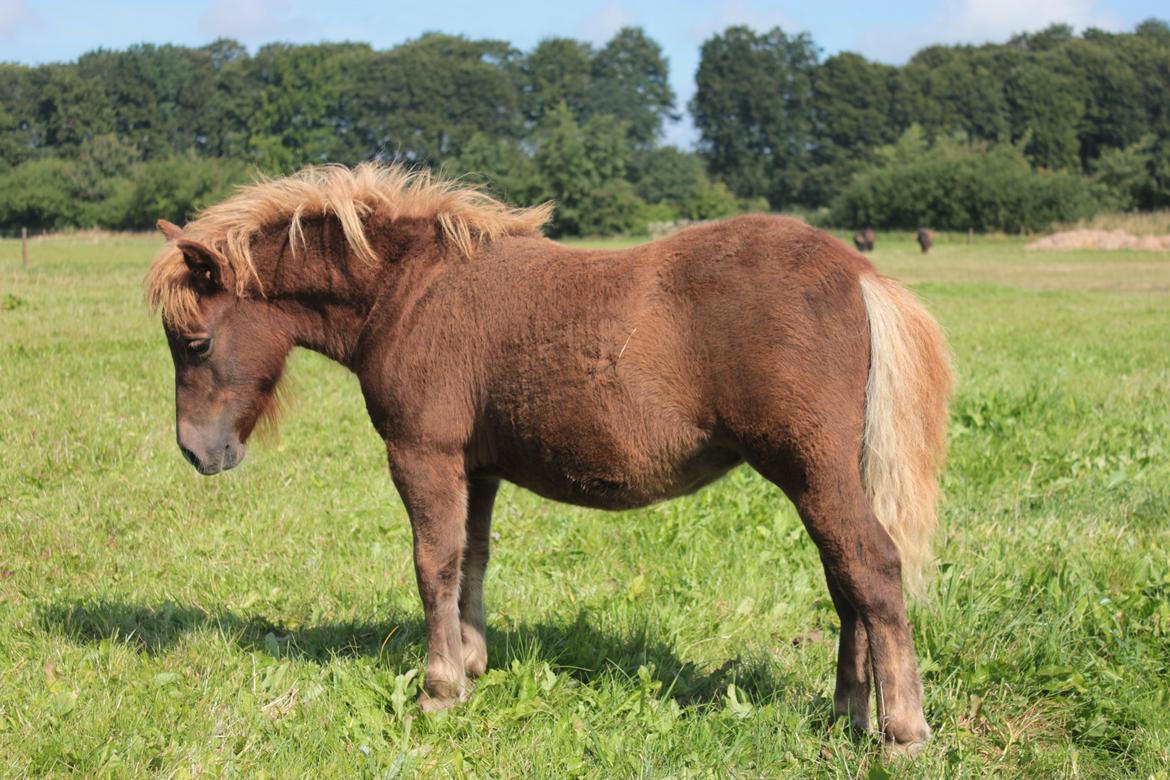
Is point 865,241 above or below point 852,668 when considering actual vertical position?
above

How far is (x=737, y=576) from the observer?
5.43 m

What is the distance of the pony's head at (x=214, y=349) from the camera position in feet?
13.8

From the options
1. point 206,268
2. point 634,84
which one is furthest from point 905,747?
point 634,84

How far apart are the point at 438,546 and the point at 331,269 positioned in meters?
1.35

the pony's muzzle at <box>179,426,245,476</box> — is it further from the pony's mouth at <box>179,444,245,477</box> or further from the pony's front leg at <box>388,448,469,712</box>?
the pony's front leg at <box>388,448,469,712</box>

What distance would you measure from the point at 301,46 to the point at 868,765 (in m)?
87.0

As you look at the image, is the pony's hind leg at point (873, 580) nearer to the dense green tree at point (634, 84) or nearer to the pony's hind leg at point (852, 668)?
the pony's hind leg at point (852, 668)

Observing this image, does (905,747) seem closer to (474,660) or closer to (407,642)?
(474,660)

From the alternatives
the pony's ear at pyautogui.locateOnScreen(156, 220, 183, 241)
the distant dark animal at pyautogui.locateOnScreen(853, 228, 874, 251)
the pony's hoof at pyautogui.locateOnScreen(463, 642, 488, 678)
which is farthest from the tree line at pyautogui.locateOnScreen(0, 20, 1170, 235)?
the pony's hoof at pyautogui.locateOnScreen(463, 642, 488, 678)

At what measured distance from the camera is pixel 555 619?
5020 mm

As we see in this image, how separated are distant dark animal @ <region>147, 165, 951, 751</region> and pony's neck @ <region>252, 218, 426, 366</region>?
10 mm

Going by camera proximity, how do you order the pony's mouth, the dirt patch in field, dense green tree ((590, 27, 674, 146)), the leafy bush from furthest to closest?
dense green tree ((590, 27, 674, 146)) < the leafy bush < the dirt patch in field < the pony's mouth

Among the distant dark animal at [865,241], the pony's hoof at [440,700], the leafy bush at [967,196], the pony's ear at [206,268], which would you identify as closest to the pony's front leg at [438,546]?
the pony's hoof at [440,700]

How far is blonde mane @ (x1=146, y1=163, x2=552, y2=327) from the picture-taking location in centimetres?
421
